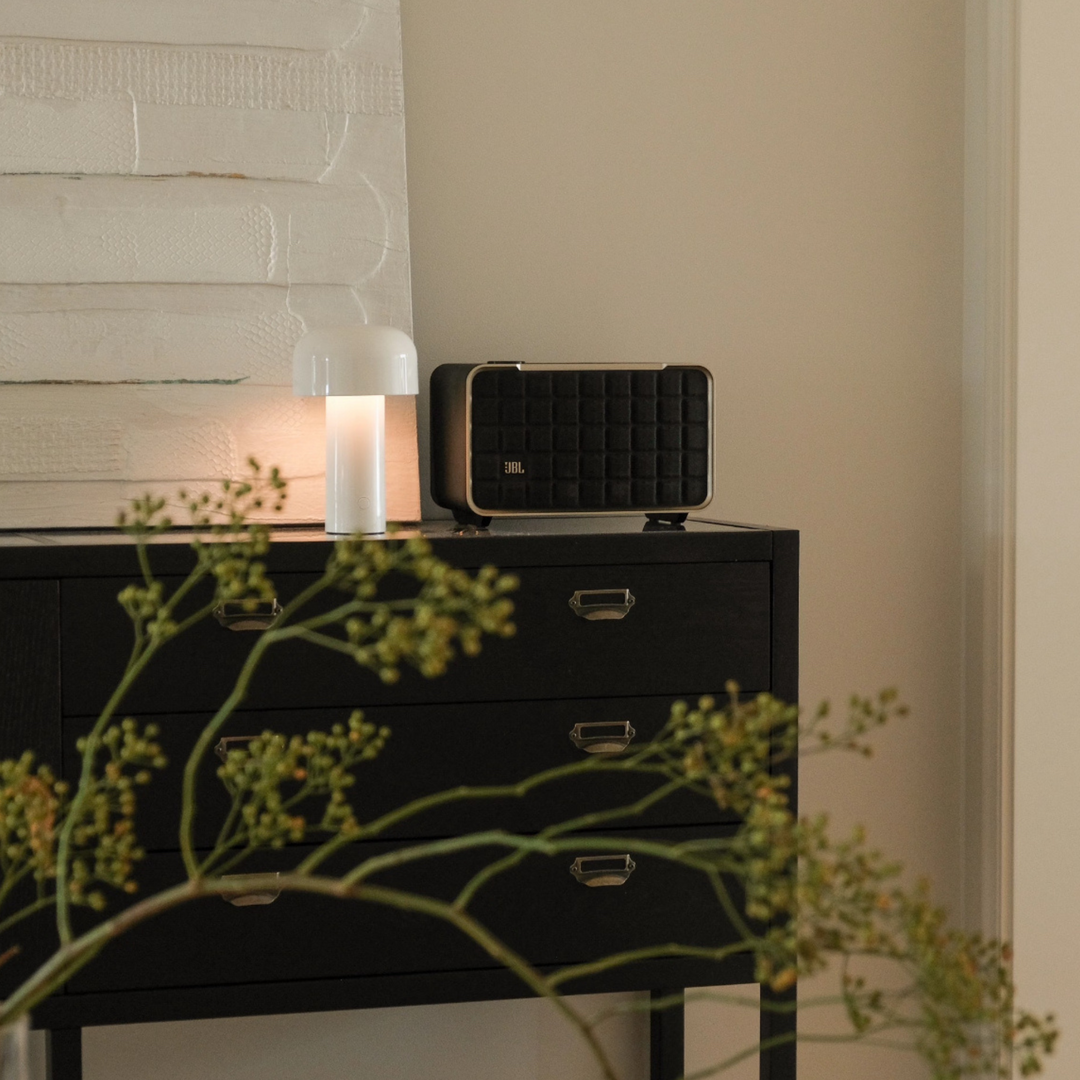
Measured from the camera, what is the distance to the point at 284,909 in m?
1.52

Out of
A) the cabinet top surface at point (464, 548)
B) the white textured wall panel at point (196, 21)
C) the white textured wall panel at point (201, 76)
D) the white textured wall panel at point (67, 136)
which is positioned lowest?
the cabinet top surface at point (464, 548)

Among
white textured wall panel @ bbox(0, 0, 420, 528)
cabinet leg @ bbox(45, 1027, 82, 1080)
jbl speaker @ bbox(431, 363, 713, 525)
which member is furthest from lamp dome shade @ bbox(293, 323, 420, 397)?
cabinet leg @ bbox(45, 1027, 82, 1080)

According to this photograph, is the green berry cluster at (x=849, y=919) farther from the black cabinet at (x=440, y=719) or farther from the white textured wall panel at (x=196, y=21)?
the white textured wall panel at (x=196, y=21)

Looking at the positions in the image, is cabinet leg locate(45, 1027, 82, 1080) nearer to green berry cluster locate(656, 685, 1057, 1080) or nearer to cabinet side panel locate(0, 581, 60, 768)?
cabinet side panel locate(0, 581, 60, 768)

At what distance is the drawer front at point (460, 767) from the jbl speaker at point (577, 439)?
0.29 meters

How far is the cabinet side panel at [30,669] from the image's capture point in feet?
4.84

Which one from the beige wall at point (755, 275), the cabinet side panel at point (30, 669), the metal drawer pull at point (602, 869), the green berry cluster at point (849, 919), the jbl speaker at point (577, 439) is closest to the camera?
the green berry cluster at point (849, 919)

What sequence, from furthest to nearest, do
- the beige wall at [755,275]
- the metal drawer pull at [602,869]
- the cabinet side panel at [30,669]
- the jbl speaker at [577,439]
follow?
the beige wall at [755,275] → the jbl speaker at [577,439] → the metal drawer pull at [602,869] → the cabinet side panel at [30,669]

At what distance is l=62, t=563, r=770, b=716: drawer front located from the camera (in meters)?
1.49

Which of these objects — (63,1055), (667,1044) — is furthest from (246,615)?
(667,1044)

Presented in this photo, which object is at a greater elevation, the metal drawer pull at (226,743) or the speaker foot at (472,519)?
the speaker foot at (472,519)

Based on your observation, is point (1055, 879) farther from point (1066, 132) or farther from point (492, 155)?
point (492, 155)

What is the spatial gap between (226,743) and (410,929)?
0.31 metres

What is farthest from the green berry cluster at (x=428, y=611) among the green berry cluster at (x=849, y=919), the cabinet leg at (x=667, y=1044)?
the cabinet leg at (x=667, y=1044)
